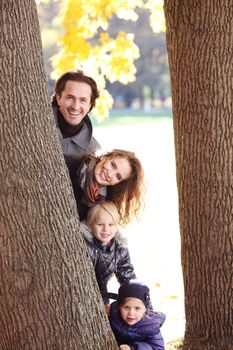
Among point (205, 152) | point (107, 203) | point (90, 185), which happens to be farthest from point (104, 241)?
point (205, 152)

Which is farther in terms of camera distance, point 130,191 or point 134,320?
point 130,191

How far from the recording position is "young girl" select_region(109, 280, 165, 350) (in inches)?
182

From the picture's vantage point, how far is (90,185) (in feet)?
15.3

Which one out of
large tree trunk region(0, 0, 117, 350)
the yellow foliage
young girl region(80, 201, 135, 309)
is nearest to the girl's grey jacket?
young girl region(80, 201, 135, 309)

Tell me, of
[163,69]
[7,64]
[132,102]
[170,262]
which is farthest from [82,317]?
[132,102]

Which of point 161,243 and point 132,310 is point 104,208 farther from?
point 161,243

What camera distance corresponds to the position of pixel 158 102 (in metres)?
60.1

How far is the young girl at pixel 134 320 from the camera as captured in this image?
4.62 meters

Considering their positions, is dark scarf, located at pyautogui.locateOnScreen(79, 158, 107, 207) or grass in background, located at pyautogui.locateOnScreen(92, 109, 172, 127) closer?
dark scarf, located at pyautogui.locateOnScreen(79, 158, 107, 207)

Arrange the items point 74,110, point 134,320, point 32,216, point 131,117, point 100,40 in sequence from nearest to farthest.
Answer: point 32,216, point 134,320, point 74,110, point 100,40, point 131,117

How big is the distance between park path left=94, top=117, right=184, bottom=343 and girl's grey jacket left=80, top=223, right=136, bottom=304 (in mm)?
269

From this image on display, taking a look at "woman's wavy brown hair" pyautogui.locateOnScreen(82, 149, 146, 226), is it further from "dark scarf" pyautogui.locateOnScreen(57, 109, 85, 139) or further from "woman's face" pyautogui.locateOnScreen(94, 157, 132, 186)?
"dark scarf" pyautogui.locateOnScreen(57, 109, 85, 139)

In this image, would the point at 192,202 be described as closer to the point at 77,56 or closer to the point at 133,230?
the point at 77,56

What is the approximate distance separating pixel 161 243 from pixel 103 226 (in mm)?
7927
